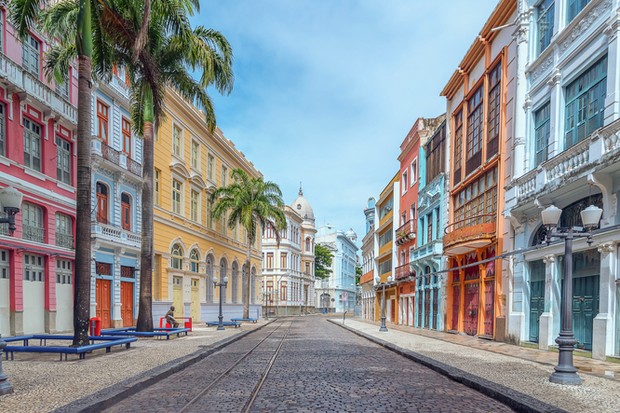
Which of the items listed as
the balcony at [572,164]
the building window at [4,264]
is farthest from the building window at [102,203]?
the balcony at [572,164]

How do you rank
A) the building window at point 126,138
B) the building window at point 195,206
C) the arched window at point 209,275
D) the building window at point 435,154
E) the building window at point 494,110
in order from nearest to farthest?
1. the building window at point 494,110
2. the building window at point 126,138
3. the building window at point 435,154
4. the building window at point 195,206
5. the arched window at point 209,275

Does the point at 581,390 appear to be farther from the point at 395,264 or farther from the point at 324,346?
the point at 395,264

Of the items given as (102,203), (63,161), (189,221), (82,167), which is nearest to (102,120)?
(63,161)

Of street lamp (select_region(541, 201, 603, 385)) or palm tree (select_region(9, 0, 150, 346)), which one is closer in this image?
street lamp (select_region(541, 201, 603, 385))

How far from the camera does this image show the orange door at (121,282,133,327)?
26.6 m

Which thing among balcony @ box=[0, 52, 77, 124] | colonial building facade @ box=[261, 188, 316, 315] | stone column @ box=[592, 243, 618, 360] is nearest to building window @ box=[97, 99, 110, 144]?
balcony @ box=[0, 52, 77, 124]

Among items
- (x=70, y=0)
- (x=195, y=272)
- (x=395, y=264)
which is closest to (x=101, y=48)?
(x=70, y=0)

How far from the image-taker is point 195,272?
3544 centimetres

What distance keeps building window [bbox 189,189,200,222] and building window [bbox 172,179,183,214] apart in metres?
1.99

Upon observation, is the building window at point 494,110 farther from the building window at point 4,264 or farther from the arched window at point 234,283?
the arched window at point 234,283

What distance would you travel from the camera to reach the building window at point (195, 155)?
36.5 m

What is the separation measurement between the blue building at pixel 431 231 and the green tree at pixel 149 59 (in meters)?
13.5

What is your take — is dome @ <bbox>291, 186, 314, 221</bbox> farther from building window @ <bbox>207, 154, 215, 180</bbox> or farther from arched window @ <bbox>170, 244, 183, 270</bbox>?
arched window @ <bbox>170, 244, 183, 270</bbox>

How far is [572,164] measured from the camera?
1402cm
